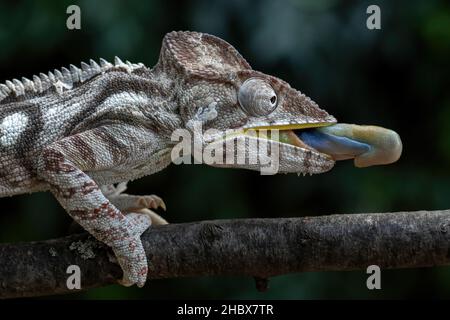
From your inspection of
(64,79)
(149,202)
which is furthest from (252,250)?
(64,79)

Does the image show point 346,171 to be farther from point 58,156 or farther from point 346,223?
point 58,156

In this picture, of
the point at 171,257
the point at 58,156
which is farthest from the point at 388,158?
the point at 58,156

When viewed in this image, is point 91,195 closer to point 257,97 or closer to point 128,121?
point 128,121

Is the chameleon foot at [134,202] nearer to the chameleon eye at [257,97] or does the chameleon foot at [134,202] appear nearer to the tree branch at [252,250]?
the tree branch at [252,250]

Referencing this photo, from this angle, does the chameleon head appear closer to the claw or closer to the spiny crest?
the spiny crest

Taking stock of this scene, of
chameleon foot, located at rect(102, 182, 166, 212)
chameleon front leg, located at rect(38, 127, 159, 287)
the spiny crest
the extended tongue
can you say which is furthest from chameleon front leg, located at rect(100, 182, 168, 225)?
the extended tongue
